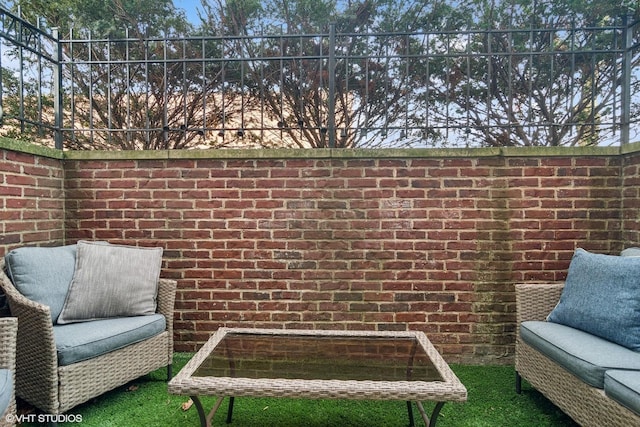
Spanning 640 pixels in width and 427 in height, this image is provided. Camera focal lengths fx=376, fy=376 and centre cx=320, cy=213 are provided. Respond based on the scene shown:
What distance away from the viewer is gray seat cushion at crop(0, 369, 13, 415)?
4.67 feet

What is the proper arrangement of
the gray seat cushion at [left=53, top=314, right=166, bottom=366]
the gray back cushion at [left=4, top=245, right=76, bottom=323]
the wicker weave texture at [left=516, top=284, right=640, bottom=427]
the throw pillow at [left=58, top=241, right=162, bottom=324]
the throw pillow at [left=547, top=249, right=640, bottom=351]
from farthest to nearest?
the throw pillow at [left=58, top=241, right=162, bottom=324], the gray back cushion at [left=4, top=245, right=76, bottom=323], the gray seat cushion at [left=53, top=314, right=166, bottom=366], the throw pillow at [left=547, top=249, right=640, bottom=351], the wicker weave texture at [left=516, top=284, right=640, bottom=427]

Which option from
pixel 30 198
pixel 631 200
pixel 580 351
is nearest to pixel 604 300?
pixel 580 351

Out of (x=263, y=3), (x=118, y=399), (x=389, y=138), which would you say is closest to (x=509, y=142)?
(x=389, y=138)

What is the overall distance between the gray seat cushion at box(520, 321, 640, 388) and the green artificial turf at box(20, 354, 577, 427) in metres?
0.40

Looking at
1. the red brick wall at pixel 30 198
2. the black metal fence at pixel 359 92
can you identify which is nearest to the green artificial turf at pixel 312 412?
the red brick wall at pixel 30 198

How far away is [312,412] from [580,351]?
4.63 ft

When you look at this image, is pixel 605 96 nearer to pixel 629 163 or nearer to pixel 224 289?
pixel 629 163

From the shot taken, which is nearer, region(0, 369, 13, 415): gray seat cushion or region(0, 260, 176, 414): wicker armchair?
region(0, 369, 13, 415): gray seat cushion

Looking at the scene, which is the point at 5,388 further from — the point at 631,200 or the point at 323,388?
the point at 631,200

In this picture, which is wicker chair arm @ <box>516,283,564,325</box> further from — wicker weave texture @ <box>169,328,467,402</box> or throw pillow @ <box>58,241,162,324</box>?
throw pillow @ <box>58,241,162,324</box>

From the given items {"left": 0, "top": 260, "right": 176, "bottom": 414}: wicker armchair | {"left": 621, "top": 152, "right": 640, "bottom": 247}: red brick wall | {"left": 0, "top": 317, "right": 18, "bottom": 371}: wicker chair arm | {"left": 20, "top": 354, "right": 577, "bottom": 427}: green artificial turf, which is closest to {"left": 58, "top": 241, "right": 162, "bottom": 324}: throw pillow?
{"left": 0, "top": 260, "right": 176, "bottom": 414}: wicker armchair

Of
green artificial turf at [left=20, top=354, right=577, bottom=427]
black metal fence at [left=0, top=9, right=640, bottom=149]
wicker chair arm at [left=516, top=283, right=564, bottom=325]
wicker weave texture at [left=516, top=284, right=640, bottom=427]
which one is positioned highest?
black metal fence at [left=0, top=9, right=640, bottom=149]

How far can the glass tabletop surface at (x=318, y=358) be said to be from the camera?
1.65 m

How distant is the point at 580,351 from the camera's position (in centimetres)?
179
